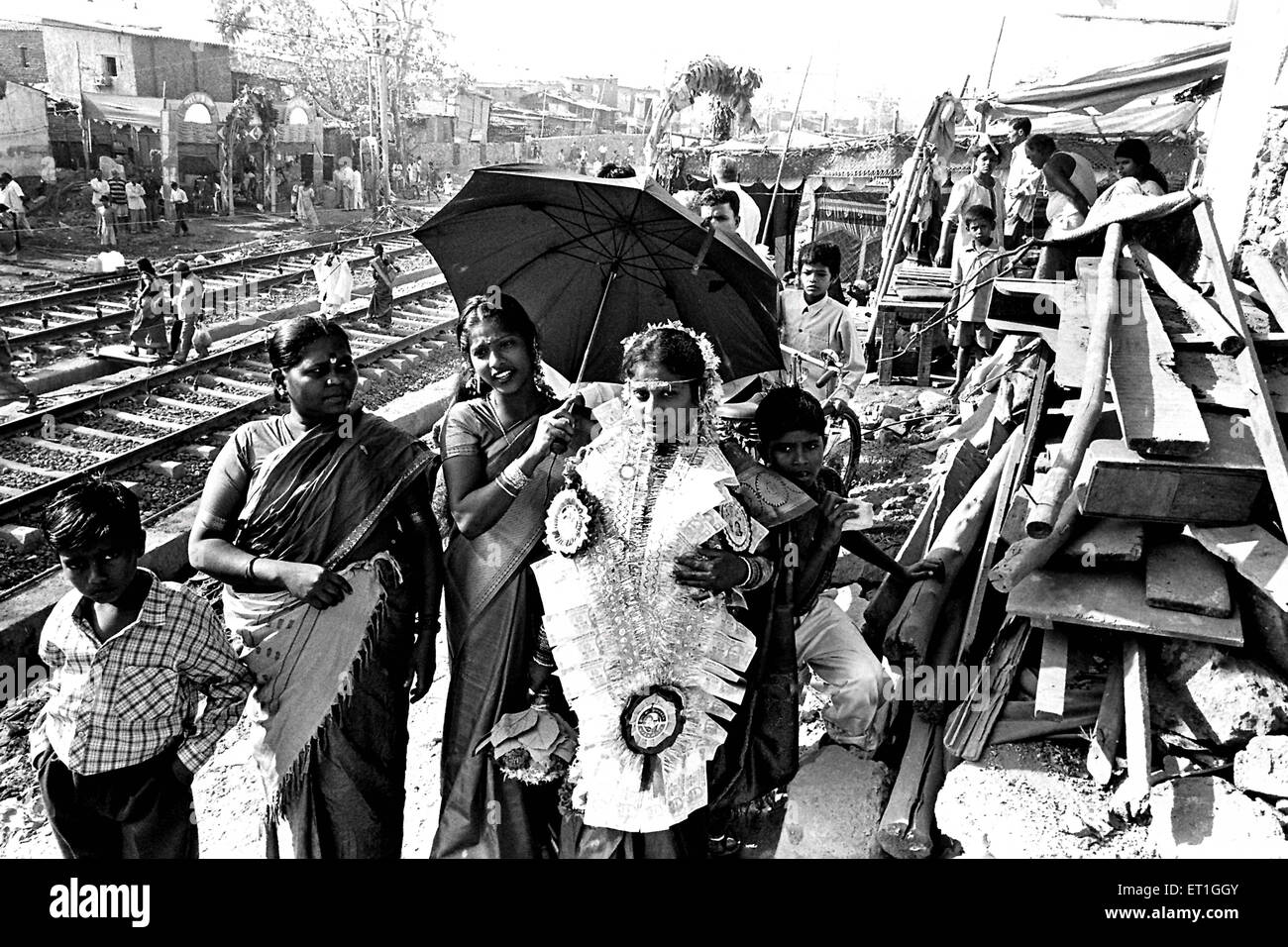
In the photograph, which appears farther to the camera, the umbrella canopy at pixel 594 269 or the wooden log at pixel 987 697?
the wooden log at pixel 987 697

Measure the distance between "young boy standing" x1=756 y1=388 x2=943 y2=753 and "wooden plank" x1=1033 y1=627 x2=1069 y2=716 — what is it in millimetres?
545

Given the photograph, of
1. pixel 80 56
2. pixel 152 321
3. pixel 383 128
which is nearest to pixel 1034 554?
pixel 152 321

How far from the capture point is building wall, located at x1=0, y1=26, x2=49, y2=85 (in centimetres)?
2539

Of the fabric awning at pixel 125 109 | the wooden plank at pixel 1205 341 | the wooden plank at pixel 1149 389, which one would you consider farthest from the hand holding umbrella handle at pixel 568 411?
the fabric awning at pixel 125 109

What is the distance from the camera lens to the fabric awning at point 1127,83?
8.91 m

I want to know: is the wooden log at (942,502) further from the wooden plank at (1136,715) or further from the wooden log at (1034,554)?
the wooden plank at (1136,715)

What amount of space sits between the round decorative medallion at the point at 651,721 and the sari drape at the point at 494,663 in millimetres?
430

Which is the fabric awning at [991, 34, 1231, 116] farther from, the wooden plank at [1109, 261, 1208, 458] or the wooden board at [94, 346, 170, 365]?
the wooden board at [94, 346, 170, 365]

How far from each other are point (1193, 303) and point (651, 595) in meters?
2.87

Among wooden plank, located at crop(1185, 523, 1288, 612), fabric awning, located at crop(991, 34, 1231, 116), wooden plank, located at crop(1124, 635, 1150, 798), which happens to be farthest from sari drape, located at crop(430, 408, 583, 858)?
fabric awning, located at crop(991, 34, 1231, 116)

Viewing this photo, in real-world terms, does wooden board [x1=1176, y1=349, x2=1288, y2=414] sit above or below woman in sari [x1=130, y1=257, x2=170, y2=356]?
above
